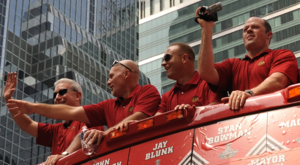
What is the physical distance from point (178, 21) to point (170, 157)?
68.3 metres

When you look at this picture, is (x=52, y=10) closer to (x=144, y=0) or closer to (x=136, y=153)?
(x=144, y=0)

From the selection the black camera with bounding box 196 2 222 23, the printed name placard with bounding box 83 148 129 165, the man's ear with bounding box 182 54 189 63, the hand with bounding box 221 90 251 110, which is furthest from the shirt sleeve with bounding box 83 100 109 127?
the hand with bounding box 221 90 251 110

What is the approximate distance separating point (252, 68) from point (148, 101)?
1377mm

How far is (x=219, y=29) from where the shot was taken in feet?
218

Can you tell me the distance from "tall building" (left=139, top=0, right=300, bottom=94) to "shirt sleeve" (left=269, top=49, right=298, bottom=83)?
54354 millimetres

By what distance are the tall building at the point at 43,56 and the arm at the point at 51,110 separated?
43525 mm

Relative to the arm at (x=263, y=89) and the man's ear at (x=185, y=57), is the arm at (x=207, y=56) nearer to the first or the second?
the arm at (x=263, y=89)

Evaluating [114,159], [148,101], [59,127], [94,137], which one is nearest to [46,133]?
[59,127]

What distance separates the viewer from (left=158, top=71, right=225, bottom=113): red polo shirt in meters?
6.11

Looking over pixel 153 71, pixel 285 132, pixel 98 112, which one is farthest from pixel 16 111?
pixel 153 71

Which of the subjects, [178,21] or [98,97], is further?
[178,21]

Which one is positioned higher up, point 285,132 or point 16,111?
point 16,111

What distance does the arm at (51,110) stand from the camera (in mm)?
6531

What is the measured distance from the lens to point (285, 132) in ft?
13.0
